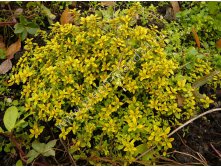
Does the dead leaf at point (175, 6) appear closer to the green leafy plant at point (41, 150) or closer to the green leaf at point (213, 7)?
the green leaf at point (213, 7)

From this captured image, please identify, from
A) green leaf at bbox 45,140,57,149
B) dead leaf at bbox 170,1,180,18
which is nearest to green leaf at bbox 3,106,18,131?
green leaf at bbox 45,140,57,149

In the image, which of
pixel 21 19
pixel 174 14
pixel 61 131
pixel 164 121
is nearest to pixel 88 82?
pixel 61 131

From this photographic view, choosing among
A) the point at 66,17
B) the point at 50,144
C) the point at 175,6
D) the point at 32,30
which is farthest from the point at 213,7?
the point at 50,144

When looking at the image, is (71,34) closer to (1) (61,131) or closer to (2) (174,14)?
(1) (61,131)

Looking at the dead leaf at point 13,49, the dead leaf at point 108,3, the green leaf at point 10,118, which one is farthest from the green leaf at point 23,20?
the green leaf at point 10,118

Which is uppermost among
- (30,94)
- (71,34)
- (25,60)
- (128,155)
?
(71,34)

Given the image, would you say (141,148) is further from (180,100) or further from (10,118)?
(10,118)
